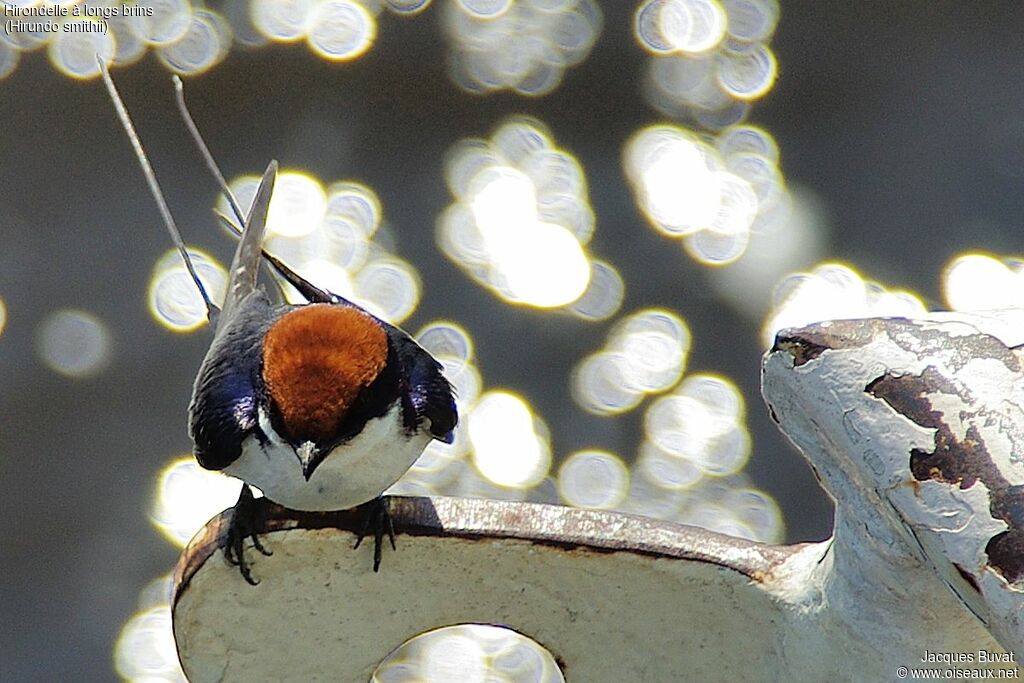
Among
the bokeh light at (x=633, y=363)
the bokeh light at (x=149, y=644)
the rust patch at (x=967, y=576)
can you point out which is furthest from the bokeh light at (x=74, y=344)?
the rust patch at (x=967, y=576)

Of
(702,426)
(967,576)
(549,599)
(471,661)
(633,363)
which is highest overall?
(967,576)

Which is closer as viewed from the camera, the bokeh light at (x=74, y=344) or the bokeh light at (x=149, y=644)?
the bokeh light at (x=149, y=644)

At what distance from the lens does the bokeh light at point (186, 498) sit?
296 centimetres

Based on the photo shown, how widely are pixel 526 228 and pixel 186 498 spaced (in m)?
0.94

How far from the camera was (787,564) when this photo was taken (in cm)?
103

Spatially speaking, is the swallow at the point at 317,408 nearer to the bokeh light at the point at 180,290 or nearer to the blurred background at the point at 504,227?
the blurred background at the point at 504,227

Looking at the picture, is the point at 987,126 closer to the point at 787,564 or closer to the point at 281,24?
the point at 281,24

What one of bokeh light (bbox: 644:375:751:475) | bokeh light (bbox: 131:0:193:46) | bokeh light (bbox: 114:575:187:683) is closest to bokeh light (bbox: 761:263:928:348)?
bokeh light (bbox: 644:375:751:475)

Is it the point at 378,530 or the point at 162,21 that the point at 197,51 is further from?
the point at 378,530

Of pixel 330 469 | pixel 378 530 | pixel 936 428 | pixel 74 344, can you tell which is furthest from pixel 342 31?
pixel 936 428

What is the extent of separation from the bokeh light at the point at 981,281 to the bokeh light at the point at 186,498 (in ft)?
5.03

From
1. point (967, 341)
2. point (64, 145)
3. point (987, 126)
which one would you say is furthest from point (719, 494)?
point (967, 341)

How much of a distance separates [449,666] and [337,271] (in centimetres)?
92

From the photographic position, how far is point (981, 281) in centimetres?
318
